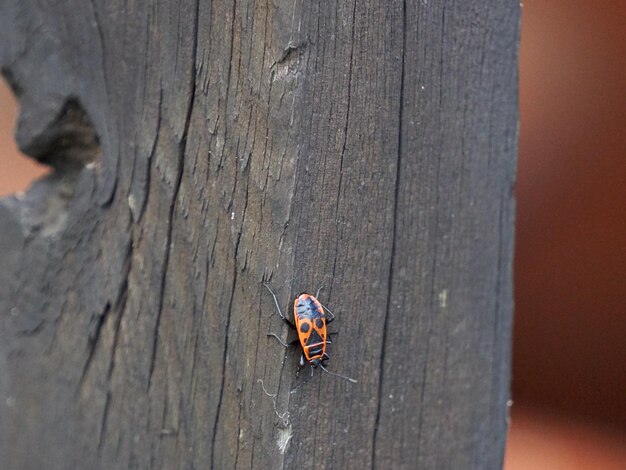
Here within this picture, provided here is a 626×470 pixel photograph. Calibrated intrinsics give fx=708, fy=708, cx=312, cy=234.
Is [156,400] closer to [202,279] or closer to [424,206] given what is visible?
[202,279]

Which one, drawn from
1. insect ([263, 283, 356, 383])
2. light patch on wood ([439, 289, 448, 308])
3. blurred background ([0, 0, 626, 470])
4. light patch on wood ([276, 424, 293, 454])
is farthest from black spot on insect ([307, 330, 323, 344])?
blurred background ([0, 0, 626, 470])

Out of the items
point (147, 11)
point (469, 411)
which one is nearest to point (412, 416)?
point (469, 411)

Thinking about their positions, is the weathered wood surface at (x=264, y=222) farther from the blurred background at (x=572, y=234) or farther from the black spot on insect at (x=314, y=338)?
the blurred background at (x=572, y=234)

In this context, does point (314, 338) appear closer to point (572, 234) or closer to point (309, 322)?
point (309, 322)

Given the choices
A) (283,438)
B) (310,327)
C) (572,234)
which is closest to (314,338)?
(310,327)

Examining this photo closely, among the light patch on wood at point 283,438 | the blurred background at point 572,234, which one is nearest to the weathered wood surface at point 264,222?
the light patch on wood at point 283,438

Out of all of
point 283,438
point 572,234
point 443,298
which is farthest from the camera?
point 572,234
